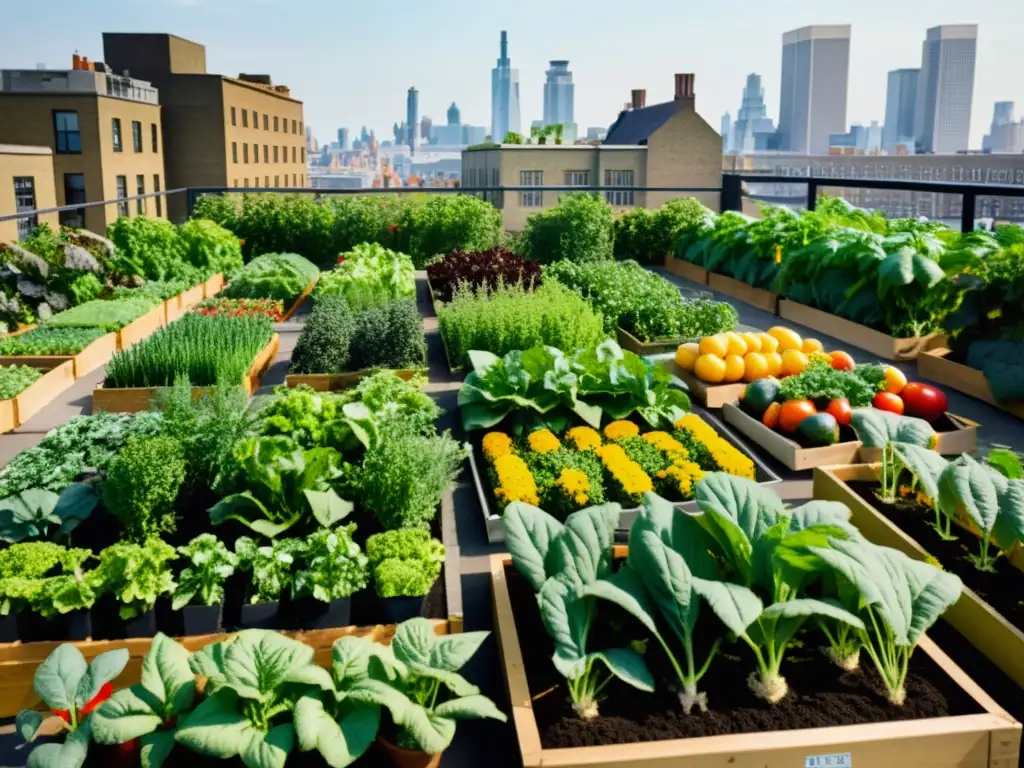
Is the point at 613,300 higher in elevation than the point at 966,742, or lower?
higher

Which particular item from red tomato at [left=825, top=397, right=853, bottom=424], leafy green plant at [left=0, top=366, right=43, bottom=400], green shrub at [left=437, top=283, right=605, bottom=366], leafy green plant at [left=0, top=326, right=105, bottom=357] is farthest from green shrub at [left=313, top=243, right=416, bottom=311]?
red tomato at [left=825, top=397, right=853, bottom=424]

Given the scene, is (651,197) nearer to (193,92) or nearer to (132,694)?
(193,92)

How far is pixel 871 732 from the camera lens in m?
2.24

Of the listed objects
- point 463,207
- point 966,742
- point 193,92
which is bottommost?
point 966,742

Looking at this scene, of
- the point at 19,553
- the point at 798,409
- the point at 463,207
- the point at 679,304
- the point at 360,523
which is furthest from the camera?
the point at 463,207

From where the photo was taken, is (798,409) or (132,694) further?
(798,409)

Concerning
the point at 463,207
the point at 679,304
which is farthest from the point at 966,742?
the point at 463,207

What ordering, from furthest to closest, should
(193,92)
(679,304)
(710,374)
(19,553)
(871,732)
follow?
1. (193,92)
2. (679,304)
3. (710,374)
4. (19,553)
5. (871,732)

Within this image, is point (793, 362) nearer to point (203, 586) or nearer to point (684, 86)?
point (203, 586)

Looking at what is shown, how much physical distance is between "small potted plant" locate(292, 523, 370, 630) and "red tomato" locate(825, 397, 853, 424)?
241 centimetres

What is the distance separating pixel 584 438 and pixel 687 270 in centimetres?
583

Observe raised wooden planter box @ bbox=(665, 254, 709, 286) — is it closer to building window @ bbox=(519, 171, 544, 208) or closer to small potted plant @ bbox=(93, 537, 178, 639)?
small potted plant @ bbox=(93, 537, 178, 639)

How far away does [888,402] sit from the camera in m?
4.52

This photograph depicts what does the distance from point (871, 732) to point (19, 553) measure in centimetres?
242
